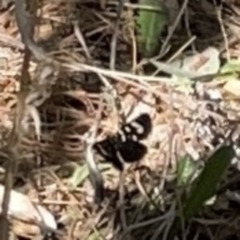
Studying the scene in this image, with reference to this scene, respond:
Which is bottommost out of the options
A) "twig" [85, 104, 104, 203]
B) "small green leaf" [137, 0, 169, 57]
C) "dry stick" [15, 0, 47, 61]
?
"twig" [85, 104, 104, 203]

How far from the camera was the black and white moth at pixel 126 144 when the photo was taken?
1890 millimetres

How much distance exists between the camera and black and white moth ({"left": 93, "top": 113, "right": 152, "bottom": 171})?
189 cm

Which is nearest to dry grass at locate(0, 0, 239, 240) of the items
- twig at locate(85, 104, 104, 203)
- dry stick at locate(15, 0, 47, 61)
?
twig at locate(85, 104, 104, 203)

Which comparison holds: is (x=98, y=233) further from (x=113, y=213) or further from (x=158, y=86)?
(x=158, y=86)

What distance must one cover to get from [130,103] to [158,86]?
0.27 feet

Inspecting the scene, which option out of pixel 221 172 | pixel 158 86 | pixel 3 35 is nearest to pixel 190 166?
pixel 221 172

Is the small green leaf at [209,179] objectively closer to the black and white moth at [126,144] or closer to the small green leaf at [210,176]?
the small green leaf at [210,176]

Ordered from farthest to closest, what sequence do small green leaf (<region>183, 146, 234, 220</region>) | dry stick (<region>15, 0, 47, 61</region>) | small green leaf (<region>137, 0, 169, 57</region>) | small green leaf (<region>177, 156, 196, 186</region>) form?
1. small green leaf (<region>137, 0, 169, 57</region>)
2. small green leaf (<region>177, 156, 196, 186</region>)
3. small green leaf (<region>183, 146, 234, 220</region>)
4. dry stick (<region>15, 0, 47, 61</region>)

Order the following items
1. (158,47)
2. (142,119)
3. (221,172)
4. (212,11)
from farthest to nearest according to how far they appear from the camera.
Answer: (212,11) < (158,47) < (142,119) < (221,172)

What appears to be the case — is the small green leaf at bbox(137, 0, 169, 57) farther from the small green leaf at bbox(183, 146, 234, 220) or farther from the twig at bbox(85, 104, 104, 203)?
the small green leaf at bbox(183, 146, 234, 220)

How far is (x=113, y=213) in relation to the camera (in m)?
1.80

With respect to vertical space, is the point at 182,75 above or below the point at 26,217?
above


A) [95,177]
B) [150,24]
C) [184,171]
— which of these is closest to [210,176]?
[184,171]

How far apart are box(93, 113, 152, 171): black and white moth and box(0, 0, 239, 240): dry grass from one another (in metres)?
0.02
